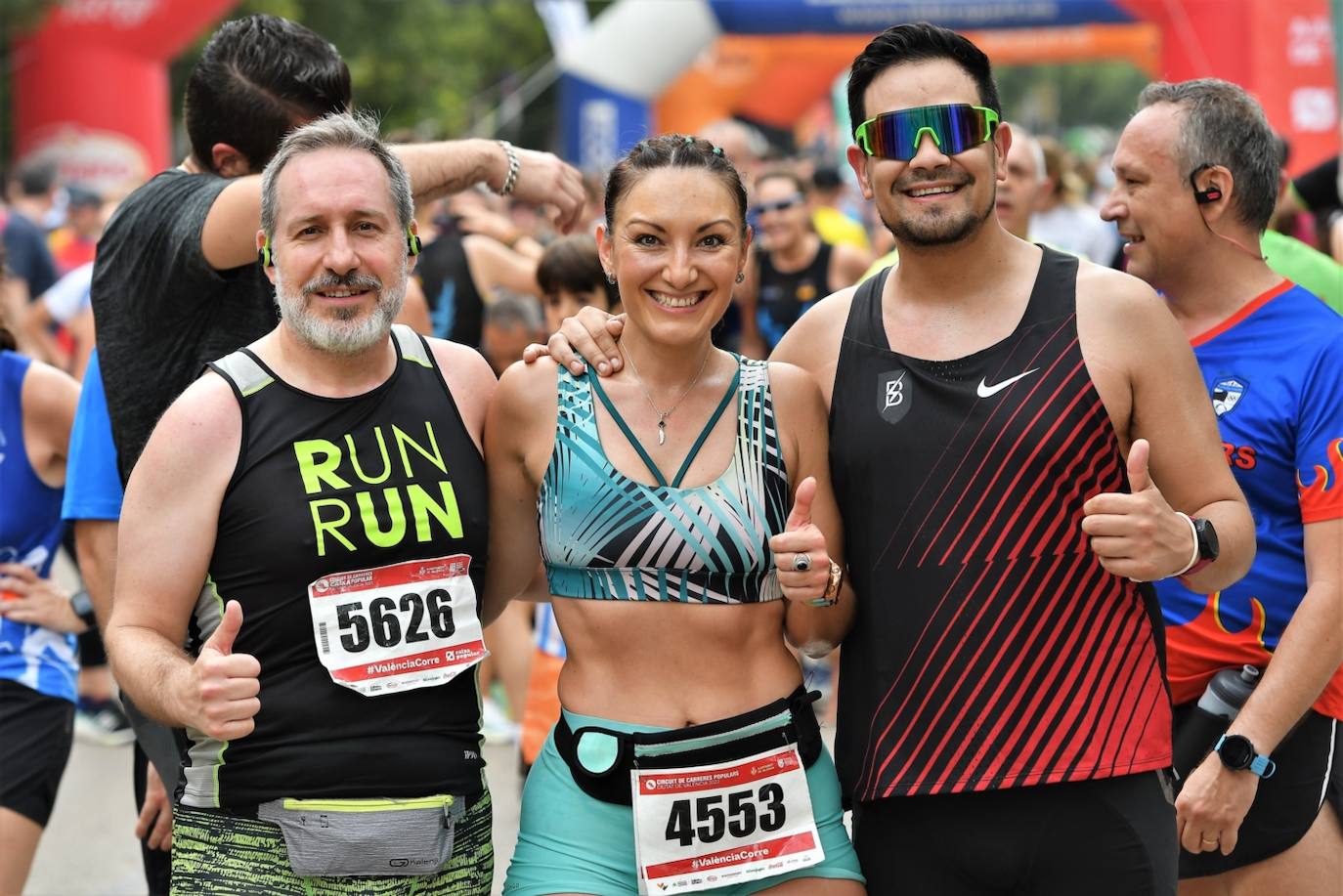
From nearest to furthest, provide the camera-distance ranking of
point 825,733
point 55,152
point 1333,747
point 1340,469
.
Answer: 1. point 1340,469
2. point 1333,747
3. point 825,733
4. point 55,152

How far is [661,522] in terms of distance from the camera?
3033 millimetres

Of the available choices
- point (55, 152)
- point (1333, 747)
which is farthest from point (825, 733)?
point (55, 152)

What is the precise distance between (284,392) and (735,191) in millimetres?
959

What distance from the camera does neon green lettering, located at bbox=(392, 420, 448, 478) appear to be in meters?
3.03

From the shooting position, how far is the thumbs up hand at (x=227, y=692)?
8.66ft

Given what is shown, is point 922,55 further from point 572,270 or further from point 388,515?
point 572,270

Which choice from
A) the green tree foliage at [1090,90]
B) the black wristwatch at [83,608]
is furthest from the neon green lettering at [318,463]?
the green tree foliage at [1090,90]

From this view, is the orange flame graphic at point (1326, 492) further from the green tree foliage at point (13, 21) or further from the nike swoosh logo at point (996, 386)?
the green tree foliage at point (13, 21)

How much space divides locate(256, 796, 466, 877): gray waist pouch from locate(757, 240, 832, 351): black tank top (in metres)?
5.85

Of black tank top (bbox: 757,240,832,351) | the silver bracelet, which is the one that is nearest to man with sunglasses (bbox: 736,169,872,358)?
black tank top (bbox: 757,240,832,351)

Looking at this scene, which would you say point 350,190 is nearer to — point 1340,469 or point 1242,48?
point 1340,469

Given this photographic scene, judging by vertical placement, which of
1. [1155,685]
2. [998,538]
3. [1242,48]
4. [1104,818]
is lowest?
[1104,818]

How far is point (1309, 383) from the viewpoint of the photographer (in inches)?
134

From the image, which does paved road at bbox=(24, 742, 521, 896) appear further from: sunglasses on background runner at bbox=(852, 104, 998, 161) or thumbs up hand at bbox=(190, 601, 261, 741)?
sunglasses on background runner at bbox=(852, 104, 998, 161)
